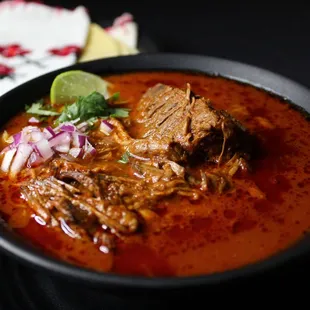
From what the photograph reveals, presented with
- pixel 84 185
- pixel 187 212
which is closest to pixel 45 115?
pixel 84 185

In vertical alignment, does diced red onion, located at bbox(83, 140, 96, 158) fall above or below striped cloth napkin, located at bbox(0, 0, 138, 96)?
above

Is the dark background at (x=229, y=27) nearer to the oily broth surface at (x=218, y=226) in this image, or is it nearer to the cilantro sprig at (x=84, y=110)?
the cilantro sprig at (x=84, y=110)

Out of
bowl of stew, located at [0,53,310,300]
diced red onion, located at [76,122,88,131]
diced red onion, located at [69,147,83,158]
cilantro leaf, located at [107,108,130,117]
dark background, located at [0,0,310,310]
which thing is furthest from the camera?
dark background, located at [0,0,310,310]

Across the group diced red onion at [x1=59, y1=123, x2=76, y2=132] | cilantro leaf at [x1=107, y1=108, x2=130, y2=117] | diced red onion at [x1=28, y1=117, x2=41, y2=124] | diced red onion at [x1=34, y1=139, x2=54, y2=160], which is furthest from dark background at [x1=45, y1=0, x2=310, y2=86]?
diced red onion at [x1=34, y1=139, x2=54, y2=160]

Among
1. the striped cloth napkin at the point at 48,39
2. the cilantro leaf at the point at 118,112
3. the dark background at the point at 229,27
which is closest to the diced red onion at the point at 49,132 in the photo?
the cilantro leaf at the point at 118,112

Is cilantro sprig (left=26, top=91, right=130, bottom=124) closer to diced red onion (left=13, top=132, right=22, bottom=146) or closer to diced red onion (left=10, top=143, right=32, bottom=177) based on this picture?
diced red onion (left=13, top=132, right=22, bottom=146)

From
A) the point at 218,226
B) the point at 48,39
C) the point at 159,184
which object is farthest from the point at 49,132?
the point at 48,39

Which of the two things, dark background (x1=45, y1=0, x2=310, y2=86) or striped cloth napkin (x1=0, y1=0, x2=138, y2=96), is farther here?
dark background (x1=45, y1=0, x2=310, y2=86)
